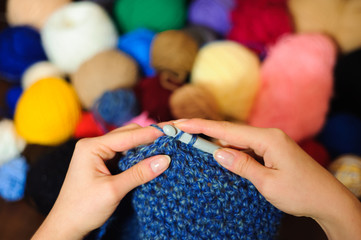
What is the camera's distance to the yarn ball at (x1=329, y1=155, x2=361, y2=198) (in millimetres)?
845

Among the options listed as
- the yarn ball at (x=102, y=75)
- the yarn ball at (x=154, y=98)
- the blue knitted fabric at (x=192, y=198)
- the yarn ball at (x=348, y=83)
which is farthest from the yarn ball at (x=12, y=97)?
the yarn ball at (x=348, y=83)

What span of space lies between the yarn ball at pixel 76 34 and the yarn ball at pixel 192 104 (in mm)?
403

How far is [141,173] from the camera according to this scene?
56 cm

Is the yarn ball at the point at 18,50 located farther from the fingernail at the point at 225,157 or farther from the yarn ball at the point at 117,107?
the fingernail at the point at 225,157

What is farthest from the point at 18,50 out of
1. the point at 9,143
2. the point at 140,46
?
the point at 140,46

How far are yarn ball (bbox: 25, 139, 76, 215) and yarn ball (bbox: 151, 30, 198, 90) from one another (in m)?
0.41

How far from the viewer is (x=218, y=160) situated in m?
0.58

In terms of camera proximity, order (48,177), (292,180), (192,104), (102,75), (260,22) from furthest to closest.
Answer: (260,22), (102,75), (192,104), (48,177), (292,180)

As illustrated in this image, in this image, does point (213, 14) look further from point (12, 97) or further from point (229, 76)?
point (12, 97)

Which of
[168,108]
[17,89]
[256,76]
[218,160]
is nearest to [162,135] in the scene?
[218,160]

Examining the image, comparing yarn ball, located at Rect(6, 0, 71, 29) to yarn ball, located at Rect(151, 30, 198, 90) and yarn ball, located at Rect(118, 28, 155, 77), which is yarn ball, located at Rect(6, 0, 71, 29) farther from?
yarn ball, located at Rect(151, 30, 198, 90)

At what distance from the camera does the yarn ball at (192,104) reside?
917 millimetres

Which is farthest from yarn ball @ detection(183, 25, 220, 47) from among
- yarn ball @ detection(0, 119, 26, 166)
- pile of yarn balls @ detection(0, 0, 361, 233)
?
yarn ball @ detection(0, 119, 26, 166)

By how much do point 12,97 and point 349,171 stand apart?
4.08ft
